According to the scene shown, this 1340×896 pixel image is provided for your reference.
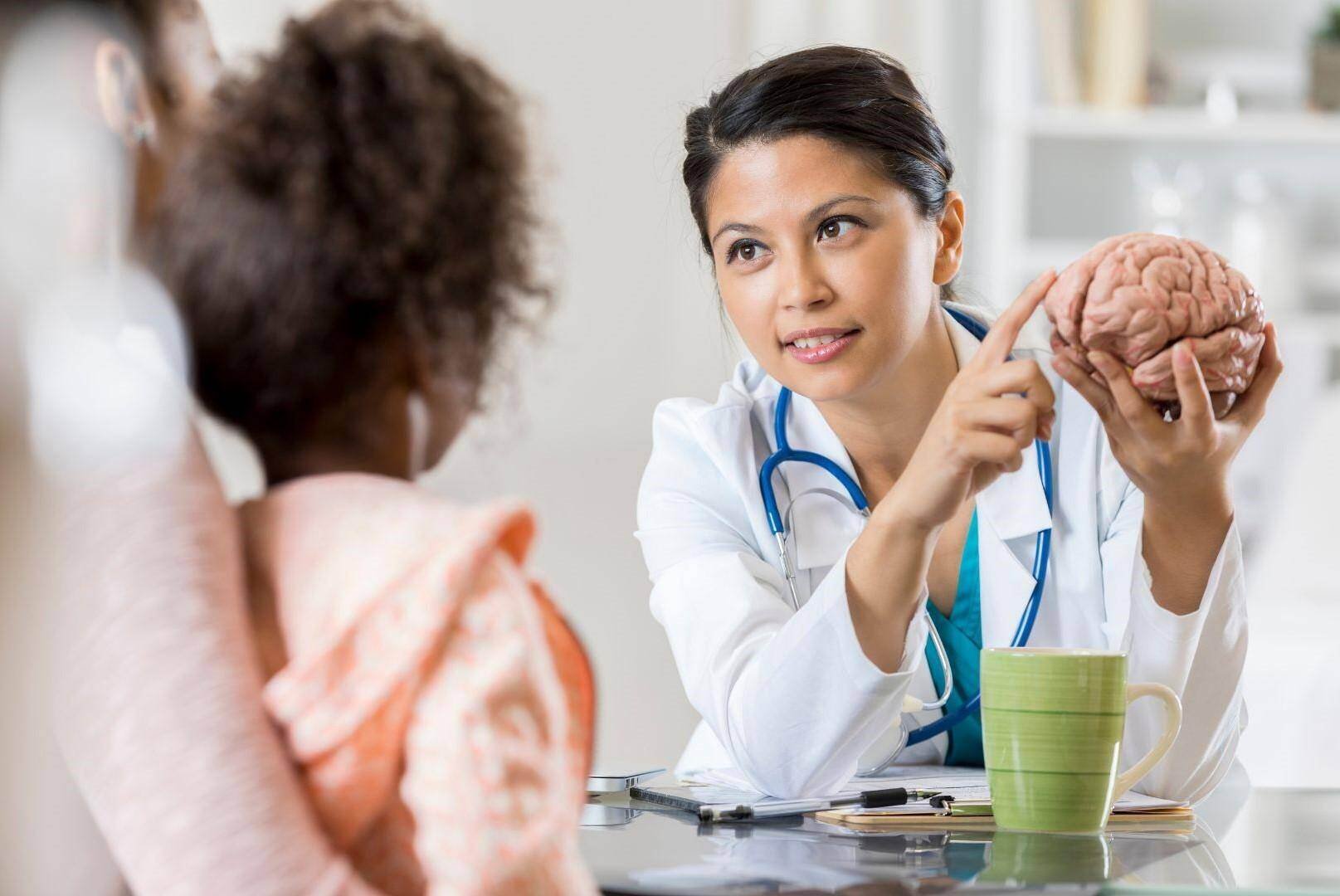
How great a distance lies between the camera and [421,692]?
0.53 meters

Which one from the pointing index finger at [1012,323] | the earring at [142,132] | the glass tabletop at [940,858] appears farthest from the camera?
the pointing index finger at [1012,323]

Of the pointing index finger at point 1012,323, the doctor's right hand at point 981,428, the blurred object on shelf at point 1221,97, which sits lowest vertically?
the doctor's right hand at point 981,428

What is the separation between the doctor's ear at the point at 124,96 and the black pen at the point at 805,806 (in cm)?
52

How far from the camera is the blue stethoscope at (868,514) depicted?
1134mm

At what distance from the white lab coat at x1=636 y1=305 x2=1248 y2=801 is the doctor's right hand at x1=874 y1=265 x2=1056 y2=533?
2.8 inches

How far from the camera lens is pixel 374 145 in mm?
564

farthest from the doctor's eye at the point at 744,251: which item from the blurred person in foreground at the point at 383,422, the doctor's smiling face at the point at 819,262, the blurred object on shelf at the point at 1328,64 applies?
the blurred object on shelf at the point at 1328,64

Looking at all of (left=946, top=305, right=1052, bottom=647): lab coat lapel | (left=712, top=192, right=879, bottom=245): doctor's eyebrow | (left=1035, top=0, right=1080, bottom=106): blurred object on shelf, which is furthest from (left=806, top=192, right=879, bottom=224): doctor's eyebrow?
(left=1035, top=0, right=1080, bottom=106): blurred object on shelf

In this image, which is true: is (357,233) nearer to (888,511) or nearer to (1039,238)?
(888,511)

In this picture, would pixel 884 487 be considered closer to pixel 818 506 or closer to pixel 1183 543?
pixel 818 506

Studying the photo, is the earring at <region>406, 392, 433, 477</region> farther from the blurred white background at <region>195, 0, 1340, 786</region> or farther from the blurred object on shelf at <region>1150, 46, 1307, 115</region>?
the blurred object on shelf at <region>1150, 46, 1307, 115</region>

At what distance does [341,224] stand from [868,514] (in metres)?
0.77

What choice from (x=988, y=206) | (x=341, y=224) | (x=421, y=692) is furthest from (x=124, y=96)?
(x=988, y=206)

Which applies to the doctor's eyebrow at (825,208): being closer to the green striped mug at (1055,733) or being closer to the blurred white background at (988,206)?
the green striped mug at (1055,733)
